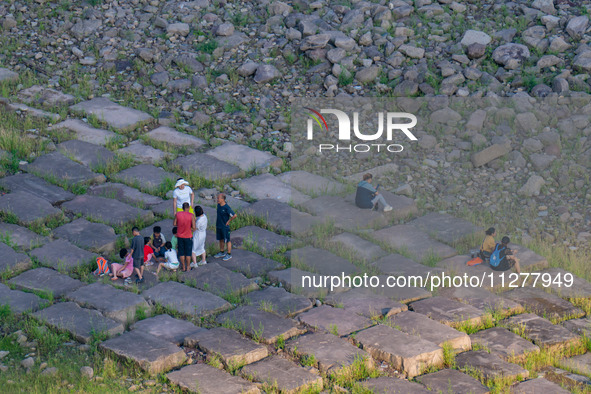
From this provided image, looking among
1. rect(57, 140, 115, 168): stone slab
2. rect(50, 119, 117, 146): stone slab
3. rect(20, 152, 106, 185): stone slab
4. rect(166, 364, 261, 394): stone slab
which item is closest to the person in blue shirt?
rect(166, 364, 261, 394): stone slab

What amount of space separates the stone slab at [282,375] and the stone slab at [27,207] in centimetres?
427

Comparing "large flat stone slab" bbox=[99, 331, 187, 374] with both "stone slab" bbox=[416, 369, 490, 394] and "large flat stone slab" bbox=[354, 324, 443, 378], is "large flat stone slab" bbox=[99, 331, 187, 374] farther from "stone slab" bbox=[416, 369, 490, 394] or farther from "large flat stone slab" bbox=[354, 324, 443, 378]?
"stone slab" bbox=[416, 369, 490, 394]

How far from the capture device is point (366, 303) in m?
8.98

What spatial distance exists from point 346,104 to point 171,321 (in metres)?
6.05

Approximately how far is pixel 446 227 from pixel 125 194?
444 centimetres

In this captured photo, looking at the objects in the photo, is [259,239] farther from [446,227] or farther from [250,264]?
[446,227]

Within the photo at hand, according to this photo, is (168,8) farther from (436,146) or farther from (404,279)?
(404,279)

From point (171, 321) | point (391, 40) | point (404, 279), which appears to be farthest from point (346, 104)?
point (171, 321)

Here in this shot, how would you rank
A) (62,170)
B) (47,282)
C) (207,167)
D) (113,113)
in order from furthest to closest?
1. (113,113)
2. (207,167)
3. (62,170)
4. (47,282)

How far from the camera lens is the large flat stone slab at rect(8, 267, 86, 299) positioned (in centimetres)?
892

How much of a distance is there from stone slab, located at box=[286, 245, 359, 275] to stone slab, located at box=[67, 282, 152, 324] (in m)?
2.07

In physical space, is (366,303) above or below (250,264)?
below

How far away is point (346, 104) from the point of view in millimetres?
13359

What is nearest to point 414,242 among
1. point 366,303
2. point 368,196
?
point 368,196
